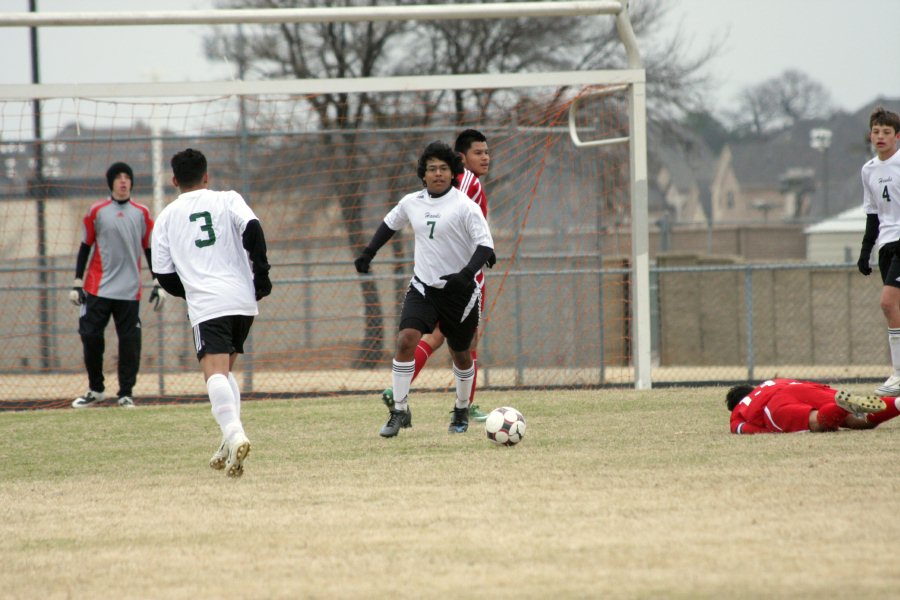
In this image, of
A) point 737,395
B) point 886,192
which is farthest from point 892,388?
point 737,395

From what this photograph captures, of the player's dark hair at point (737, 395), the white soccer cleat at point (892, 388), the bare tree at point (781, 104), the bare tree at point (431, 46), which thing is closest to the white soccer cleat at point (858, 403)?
the player's dark hair at point (737, 395)

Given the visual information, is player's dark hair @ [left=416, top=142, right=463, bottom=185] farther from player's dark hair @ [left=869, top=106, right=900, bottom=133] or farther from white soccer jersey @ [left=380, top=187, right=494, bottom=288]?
player's dark hair @ [left=869, top=106, right=900, bottom=133]

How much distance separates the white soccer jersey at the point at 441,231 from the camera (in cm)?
758

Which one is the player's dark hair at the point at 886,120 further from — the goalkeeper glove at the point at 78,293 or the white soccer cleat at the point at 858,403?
the goalkeeper glove at the point at 78,293

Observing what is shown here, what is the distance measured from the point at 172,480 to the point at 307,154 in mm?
12770

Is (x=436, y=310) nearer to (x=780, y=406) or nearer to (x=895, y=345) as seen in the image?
(x=780, y=406)

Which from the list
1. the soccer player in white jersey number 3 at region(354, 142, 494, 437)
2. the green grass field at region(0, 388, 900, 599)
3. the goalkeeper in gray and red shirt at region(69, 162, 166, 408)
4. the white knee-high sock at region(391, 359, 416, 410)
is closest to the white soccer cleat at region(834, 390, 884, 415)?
the green grass field at region(0, 388, 900, 599)

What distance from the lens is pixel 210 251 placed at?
21.5ft

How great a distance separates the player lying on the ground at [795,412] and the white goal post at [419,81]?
4072 mm

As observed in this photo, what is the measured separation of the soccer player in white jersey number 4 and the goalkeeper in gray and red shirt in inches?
249

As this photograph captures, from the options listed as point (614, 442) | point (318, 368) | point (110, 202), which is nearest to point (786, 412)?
point (614, 442)

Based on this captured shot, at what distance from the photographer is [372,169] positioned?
56.5 feet

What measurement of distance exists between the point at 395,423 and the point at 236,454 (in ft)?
6.05

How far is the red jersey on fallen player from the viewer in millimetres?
7215
